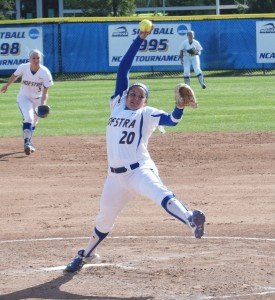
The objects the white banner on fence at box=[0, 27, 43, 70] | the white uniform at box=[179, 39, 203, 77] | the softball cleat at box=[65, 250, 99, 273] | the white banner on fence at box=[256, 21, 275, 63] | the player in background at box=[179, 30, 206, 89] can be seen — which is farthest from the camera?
the white banner on fence at box=[256, 21, 275, 63]

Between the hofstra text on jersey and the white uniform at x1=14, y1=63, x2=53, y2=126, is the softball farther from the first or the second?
the white uniform at x1=14, y1=63, x2=53, y2=126

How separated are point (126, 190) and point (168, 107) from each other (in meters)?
14.9

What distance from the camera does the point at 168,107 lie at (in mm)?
23188

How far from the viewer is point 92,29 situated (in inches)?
1417

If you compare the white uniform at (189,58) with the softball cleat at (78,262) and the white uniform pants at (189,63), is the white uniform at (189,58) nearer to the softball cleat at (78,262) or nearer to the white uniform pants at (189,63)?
the white uniform pants at (189,63)

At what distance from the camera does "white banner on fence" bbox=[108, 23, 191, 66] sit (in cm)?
3594

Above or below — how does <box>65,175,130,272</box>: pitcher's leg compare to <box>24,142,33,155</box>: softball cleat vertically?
above

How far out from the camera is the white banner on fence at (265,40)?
3606cm

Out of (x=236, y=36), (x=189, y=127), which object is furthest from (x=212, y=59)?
(x=189, y=127)

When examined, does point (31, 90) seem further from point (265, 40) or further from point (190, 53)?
point (265, 40)

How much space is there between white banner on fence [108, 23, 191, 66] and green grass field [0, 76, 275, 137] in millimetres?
3389

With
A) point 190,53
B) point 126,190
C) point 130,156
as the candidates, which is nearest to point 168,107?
point 190,53

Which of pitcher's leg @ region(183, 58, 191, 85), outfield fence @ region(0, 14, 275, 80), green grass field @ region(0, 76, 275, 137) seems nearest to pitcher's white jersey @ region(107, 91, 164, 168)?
green grass field @ region(0, 76, 275, 137)

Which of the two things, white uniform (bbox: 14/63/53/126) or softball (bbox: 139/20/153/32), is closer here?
softball (bbox: 139/20/153/32)
